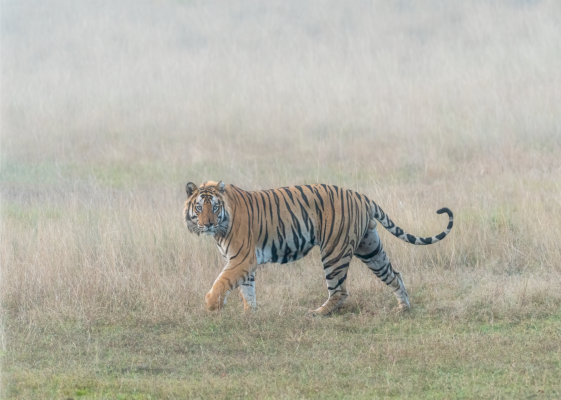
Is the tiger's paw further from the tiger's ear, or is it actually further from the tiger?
the tiger's ear

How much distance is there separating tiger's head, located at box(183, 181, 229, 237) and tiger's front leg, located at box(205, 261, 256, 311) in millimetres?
297

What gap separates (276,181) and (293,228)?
5149mm

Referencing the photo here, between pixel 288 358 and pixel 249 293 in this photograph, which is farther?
pixel 249 293

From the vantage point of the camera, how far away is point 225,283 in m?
6.31

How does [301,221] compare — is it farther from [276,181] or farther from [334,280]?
[276,181]

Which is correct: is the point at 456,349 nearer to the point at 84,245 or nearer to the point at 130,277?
the point at 130,277

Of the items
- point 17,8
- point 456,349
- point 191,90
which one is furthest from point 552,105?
point 17,8

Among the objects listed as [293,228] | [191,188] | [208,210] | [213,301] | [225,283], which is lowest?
[213,301]

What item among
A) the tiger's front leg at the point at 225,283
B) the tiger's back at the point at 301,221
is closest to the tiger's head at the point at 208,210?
the tiger's back at the point at 301,221

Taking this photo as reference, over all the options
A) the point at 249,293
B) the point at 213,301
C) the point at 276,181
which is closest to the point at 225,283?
the point at 213,301

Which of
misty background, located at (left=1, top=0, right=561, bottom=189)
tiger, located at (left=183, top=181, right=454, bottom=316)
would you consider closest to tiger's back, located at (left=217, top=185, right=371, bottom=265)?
tiger, located at (left=183, top=181, right=454, bottom=316)

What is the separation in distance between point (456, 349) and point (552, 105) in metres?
11.6

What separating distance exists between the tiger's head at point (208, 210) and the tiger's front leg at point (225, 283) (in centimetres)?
30

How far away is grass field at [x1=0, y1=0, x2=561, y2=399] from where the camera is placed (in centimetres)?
548
